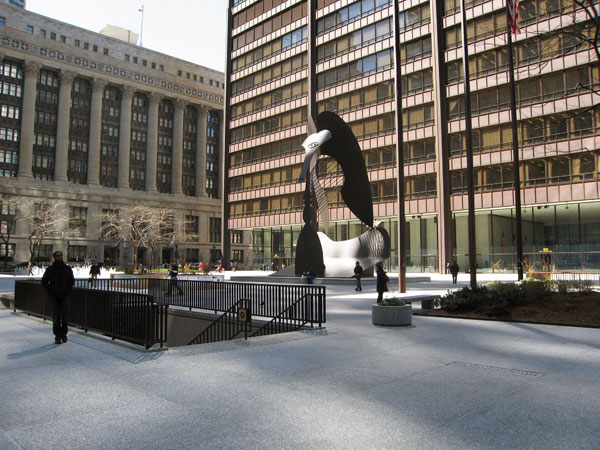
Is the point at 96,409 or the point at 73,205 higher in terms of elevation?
the point at 73,205

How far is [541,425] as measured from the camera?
4.25m

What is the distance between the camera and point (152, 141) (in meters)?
90.0

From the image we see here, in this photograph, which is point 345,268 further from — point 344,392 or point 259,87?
point 259,87

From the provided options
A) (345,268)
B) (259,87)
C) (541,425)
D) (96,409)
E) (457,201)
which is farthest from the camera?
(259,87)

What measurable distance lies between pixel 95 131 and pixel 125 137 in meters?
5.33

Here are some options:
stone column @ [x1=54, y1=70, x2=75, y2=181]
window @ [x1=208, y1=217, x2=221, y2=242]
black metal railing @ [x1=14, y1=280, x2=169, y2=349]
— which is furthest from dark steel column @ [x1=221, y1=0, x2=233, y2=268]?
black metal railing @ [x1=14, y1=280, x2=169, y2=349]

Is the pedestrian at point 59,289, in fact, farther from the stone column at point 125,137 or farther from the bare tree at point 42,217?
the stone column at point 125,137

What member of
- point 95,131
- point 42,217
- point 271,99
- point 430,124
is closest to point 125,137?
Result: point 95,131

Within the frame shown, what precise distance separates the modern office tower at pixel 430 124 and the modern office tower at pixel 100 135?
24.4 m

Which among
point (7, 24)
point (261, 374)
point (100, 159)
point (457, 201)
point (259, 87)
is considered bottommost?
point (261, 374)

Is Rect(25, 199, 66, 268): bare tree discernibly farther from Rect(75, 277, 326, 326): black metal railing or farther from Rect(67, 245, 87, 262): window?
Rect(75, 277, 326, 326): black metal railing

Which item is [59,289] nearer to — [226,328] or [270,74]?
[226,328]

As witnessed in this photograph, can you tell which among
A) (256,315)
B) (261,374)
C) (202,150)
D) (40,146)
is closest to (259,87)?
(202,150)

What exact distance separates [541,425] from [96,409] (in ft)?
13.9
